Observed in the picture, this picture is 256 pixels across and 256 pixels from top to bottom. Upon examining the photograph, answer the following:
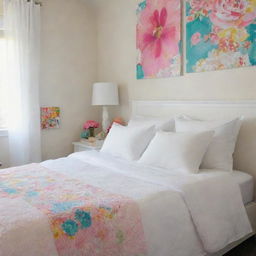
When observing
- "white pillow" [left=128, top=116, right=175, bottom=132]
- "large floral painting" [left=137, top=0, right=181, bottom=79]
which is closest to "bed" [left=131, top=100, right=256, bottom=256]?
"white pillow" [left=128, top=116, right=175, bottom=132]

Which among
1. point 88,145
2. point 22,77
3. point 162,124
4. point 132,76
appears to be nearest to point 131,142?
point 162,124

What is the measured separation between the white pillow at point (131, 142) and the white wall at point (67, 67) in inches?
48.0

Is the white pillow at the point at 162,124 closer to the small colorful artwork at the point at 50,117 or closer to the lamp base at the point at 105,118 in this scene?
the lamp base at the point at 105,118

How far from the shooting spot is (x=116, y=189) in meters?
1.78

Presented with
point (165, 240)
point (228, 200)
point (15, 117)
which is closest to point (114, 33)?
point (15, 117)

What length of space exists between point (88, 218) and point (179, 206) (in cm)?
59

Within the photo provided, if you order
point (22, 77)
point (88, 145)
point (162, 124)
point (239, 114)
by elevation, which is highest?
point (22, 77)

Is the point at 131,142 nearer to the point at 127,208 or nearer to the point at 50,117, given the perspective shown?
the point at 127,208

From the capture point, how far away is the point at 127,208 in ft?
5.04

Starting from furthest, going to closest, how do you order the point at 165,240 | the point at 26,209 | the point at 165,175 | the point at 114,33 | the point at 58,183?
the point at 114,33 < the point at 165,175 < the point at 58,183 < the point at 165,240 < the point at 26,209

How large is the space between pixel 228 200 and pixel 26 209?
1333 mm

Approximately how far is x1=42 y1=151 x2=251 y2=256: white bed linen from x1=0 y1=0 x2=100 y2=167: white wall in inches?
63.2

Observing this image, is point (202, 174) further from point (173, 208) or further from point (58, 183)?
point (58, 183)

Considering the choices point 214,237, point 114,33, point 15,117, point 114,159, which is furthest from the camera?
point 114,33
